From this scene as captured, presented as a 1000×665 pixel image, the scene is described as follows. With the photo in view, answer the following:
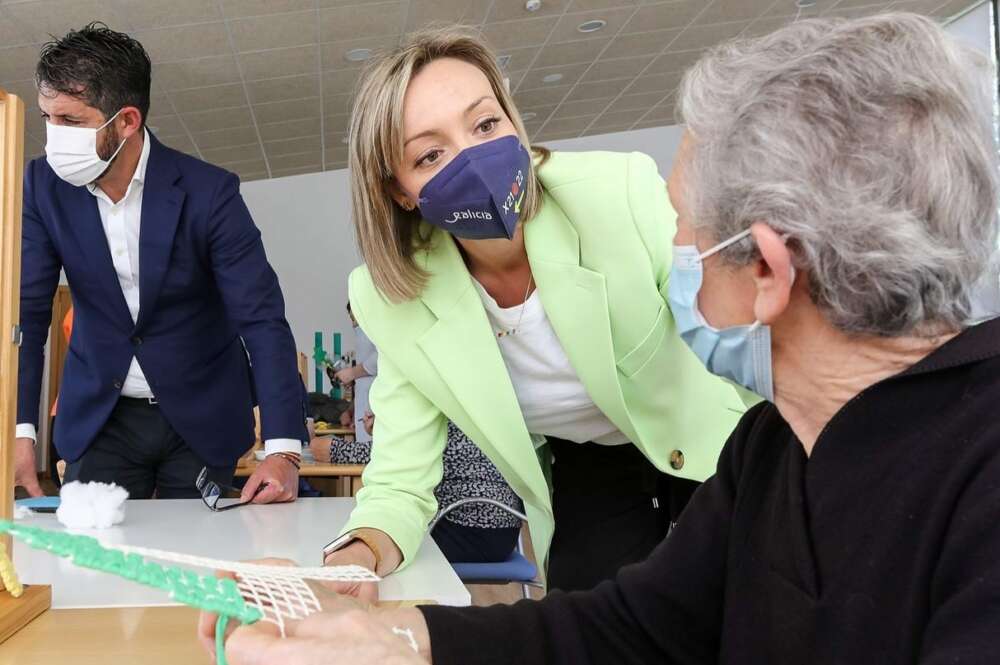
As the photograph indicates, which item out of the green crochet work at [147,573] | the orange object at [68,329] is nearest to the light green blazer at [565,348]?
the green crochet work at [147,573]

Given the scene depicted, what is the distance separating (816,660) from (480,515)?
160 cm

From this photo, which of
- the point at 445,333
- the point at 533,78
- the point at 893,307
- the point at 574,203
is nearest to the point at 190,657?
the point at 445,333

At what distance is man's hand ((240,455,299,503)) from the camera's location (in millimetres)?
1891

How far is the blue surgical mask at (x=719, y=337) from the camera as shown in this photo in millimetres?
824

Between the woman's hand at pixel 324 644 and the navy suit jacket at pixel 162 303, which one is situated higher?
the navy suit jacket at pixel 162 303

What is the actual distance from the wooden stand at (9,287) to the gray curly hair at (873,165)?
0.82 metres

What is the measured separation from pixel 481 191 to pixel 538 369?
0.33 meters

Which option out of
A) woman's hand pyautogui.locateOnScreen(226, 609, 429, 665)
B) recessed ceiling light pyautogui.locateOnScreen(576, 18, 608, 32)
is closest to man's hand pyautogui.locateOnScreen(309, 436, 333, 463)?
woman's hand pyautogui.locateOnScreen(226, 609, 429, 665)

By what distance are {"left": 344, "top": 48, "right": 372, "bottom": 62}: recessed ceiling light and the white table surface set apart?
4.81 metres

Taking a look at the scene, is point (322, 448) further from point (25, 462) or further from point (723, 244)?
point (723, 244)

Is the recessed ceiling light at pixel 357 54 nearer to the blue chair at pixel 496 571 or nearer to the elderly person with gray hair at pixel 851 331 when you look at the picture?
the blue chair at pixel 496 571

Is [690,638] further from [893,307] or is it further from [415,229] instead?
[415,229]

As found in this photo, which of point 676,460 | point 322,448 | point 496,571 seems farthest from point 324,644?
point 322,448

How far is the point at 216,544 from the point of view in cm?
145
